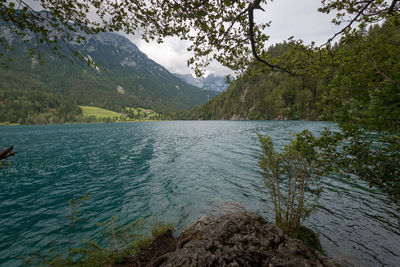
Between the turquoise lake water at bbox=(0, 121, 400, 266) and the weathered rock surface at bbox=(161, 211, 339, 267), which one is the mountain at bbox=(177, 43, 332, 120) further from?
the weathered rock surface at bbox=(161, 211, 339, 267)

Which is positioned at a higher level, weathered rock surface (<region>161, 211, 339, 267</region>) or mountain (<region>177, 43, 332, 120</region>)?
mountain (<region>177, 43, 332, 120</region>)

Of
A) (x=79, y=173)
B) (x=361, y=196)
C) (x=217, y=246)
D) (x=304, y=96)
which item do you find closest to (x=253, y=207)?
(x=217, y=246)

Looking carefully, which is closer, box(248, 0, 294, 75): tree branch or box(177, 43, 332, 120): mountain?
box(248, 0, 294, 75): tree branch

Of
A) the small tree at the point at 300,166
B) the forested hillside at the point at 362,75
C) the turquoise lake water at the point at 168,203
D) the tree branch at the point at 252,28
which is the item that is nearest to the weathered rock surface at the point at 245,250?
the small tree at the point at 300,166

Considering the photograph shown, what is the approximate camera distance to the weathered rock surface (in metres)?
4.18

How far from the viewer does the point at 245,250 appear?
442cm

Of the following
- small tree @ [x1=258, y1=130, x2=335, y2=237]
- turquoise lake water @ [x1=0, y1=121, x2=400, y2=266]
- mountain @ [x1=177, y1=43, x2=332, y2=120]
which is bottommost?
turquoise lake water @ [x1=0, y1=121, x2=400, y2=266]

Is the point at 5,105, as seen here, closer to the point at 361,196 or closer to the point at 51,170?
the point at 51,170

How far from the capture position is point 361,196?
10977 mm

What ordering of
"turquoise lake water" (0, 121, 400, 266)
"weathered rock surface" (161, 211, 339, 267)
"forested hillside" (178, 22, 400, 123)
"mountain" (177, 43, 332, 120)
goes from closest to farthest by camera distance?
"weathered rock surface" (161, 211, 339, 267), "forested hillside" (178, 22, 400, 123), "turquoise lake water" (0, 121, 400, 266), "mountain" (177, 43, 332, 120)

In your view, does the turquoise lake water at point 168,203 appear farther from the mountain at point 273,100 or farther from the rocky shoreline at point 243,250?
the mountain at point 273,100

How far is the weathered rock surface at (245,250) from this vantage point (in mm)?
4184

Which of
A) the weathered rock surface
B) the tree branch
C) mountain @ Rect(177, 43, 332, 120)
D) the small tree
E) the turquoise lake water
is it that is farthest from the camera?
mountain @ Rect(177, 43, 332, 120)

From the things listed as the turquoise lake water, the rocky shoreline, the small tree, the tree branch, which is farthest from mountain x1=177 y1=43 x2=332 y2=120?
the rocky shoreline
